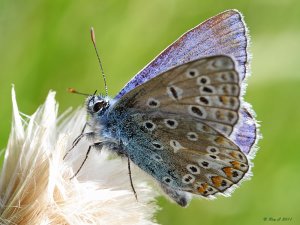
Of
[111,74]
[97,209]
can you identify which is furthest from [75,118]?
[111,74]

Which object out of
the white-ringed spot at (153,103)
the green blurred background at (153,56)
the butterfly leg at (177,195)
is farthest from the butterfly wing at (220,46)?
the green blurred background at (153,56)

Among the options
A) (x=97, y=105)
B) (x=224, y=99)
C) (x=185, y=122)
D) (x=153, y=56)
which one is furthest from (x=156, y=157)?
(x=153, y=56)

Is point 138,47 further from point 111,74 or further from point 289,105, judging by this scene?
point 289,105

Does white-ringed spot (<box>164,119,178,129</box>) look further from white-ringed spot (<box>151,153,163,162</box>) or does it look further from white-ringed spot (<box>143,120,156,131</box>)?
white-ringed spot (<box>151,153,163,162</box>)

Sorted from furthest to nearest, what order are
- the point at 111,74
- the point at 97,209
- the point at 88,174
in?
the point at 111,74 → the point at 88,174 → the point at 97,209

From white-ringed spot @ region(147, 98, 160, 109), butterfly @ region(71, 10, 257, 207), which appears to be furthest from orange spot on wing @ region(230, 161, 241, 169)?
white-ringed spot @ region(147, 98, 160, 109)

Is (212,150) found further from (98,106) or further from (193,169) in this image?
(98,106)

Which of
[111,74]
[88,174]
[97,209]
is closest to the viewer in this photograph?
[97,209]

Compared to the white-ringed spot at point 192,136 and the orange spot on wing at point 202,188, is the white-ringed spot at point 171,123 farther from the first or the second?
the orange spot on wing at point 202,188
